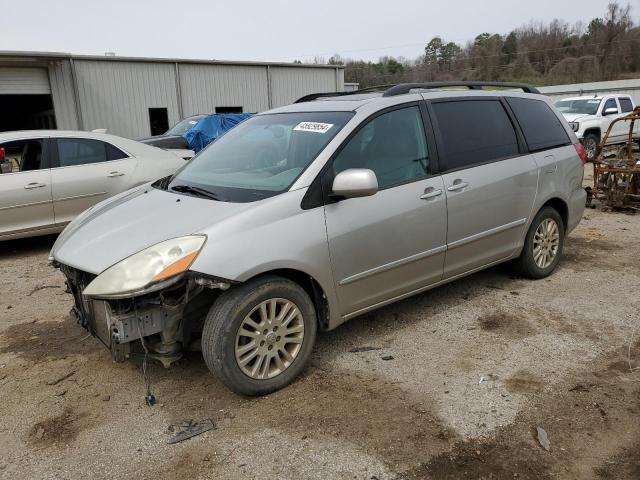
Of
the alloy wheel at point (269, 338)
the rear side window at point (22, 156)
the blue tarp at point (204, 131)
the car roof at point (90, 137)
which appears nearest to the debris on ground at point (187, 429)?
the alloy wheel at point (269, 338)

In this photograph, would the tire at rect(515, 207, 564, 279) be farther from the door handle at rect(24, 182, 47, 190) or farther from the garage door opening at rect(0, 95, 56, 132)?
the garage door opening at rect(0, 95, 56, 132)

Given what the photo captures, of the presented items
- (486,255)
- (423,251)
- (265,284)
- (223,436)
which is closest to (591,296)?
(486,255)

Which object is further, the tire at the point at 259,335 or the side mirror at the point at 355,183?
the side mirror at the point at 355,183

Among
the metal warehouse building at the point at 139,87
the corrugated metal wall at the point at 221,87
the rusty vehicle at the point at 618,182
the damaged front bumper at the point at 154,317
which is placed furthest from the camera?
the corrugated metal wall at the point at 221,87

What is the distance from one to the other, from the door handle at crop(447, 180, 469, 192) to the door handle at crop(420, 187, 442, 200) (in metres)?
0.13

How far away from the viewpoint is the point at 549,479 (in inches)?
96.4

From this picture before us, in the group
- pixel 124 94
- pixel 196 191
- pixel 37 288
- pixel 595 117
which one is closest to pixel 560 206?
pixel 196 191

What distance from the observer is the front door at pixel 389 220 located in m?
3.43

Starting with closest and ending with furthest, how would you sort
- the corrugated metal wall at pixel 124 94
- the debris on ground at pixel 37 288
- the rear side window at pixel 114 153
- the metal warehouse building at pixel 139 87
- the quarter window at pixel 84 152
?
the debris on ground at pixel 37 288 → the quarter window at pixel 84 152 → the rear side window at pixel 114 153 → the metal warehouse building at pixel 139 87 → the corrugated metal wall at pixel 124 94

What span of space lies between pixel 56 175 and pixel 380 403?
5.30 m

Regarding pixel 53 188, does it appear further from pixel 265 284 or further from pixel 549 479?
pixel 549 479

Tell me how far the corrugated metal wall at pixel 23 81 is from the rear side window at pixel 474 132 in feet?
56.8

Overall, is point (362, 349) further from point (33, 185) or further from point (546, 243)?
point (33, 185)

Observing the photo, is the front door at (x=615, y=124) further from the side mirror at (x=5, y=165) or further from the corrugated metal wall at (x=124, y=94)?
Result: the side mirror at (x=5, y=165)
